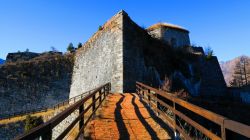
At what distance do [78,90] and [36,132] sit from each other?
29.9 metres

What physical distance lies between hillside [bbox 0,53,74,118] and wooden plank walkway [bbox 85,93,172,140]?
26.9m

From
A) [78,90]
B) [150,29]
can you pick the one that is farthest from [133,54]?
[150,29]

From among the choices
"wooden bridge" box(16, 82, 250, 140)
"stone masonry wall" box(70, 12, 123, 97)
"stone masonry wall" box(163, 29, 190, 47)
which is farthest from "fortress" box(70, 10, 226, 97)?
"wooden bridge" box(16, 82, 250, 140)

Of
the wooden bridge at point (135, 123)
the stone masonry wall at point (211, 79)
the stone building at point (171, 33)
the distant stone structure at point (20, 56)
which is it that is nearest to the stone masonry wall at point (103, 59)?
the wooden bridge at point (135, 123)

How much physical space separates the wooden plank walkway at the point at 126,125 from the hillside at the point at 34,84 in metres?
26.9

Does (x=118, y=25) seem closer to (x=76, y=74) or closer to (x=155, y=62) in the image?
(x=155, y=62)

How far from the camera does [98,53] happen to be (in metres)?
27.2

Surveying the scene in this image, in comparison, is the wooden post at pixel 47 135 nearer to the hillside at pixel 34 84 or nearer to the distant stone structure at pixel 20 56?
the hillside at pixel 34 84

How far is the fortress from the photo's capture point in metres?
22.3

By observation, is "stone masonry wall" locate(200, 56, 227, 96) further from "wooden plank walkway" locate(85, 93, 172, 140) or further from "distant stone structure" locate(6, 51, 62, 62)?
"distant stone structure" locate(6, 51, 62, 62)

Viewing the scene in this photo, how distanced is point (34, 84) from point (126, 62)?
64.5 feet

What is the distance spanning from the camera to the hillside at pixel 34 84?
117 ft

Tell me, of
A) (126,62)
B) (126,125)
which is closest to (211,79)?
(126,62)

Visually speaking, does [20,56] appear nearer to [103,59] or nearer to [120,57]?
[103,59]
